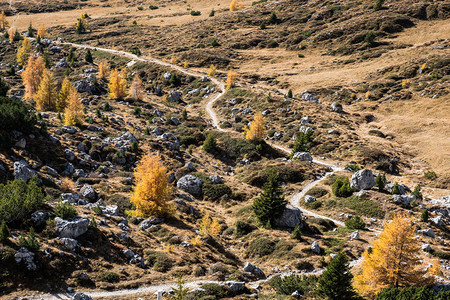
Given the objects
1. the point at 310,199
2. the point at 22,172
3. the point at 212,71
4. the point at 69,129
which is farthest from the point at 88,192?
the point at 212,71

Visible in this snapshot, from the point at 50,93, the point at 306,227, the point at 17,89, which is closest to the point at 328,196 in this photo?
the point at 306,227

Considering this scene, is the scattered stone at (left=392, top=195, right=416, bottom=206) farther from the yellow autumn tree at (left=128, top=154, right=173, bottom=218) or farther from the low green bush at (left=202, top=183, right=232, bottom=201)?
the yellow autumn tree at (left=128, top=154, right=173, bottom=218)

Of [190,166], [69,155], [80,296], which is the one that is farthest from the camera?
[190,166]

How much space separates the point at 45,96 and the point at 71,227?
2396 inches

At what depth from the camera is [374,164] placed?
6912cm

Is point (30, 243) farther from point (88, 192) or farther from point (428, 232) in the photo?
point (428, 232)

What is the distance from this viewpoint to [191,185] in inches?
2221

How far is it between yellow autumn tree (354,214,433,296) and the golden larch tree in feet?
261

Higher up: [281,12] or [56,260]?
[281,12]

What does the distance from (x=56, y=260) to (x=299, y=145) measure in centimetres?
5809

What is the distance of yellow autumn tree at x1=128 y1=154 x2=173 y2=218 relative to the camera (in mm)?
41781

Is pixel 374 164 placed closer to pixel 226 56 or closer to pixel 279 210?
pixel 279 210

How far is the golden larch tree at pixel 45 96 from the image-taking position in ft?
255

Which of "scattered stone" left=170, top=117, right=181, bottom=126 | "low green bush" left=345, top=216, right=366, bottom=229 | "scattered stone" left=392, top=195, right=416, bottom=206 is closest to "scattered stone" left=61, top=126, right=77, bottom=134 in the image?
"scattered stone" left=170, top=117, right=181, bottom=126
